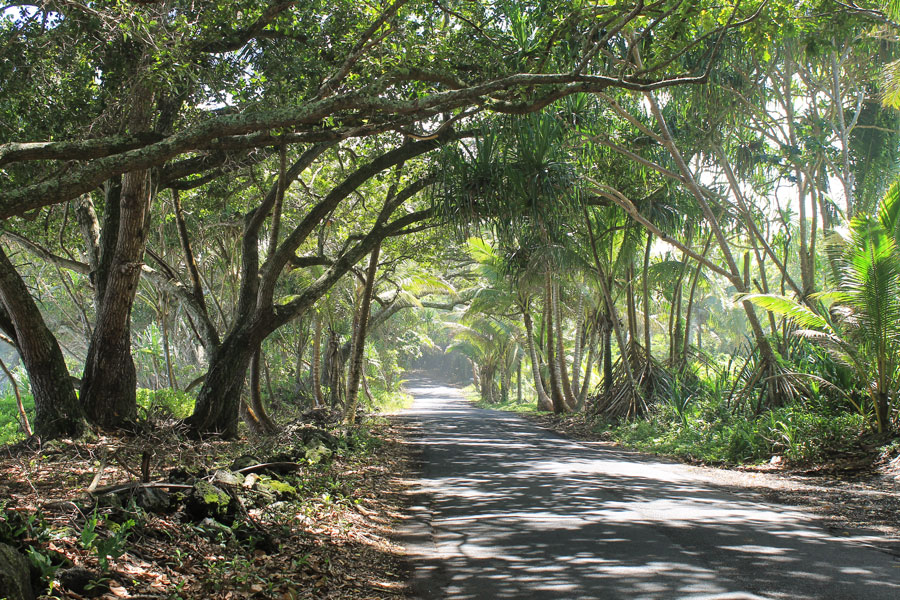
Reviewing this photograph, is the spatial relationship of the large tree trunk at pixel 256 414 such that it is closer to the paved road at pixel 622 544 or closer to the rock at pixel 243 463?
the paved road at pixel 622 544

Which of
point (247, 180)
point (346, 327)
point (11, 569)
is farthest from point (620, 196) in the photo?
point (346, 327)

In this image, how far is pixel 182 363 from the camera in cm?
2980

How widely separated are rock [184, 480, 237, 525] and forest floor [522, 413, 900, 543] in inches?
193

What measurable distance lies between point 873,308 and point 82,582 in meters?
9.45

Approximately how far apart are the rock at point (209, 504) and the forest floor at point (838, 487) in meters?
4.90

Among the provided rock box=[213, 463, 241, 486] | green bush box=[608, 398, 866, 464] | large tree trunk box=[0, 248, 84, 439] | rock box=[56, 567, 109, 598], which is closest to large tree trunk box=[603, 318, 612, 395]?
green bush box=[608, 398, 866, 464]

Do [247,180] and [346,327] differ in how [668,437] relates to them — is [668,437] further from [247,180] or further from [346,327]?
[346,327]

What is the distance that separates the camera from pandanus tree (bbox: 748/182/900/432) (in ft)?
27.9

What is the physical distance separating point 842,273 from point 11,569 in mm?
10314

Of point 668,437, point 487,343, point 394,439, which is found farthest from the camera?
point 487,343

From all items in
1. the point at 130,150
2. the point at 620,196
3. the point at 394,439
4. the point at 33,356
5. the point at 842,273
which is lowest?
the point at 394,439

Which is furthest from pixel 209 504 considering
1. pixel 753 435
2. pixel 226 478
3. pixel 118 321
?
pixel 753 435

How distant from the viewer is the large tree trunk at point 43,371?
7465 millimetres

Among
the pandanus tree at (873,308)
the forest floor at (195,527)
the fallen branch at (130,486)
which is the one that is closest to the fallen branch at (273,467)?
the forest floor at (195,527)
